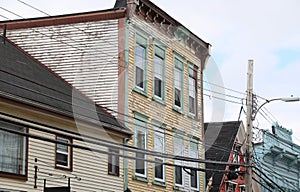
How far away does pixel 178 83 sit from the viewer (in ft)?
101

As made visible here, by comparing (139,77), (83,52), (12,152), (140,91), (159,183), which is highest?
(83,52)

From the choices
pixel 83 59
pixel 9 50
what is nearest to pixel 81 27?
pixel 83 59

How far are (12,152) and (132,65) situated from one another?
7.38 meters

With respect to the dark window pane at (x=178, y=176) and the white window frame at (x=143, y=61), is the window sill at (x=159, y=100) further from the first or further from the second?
the dark window pane at (x=178, y=176)

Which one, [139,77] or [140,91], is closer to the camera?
[140,91]

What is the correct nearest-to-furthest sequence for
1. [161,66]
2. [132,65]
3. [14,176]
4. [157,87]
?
1. [14,176]
2. [132,65]
3. [157,87]
4. [161,66]

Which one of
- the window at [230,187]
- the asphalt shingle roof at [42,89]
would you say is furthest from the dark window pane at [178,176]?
the window at [230,187]

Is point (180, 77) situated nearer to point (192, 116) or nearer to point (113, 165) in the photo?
point (192, 116)

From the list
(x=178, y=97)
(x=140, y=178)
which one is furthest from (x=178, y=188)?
(x=178, y=97)

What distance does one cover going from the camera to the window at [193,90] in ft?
106

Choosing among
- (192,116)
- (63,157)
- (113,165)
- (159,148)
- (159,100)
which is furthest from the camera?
(192,116)

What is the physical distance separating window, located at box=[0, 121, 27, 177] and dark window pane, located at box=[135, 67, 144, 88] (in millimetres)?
7138

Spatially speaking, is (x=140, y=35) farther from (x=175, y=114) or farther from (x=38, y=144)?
(x=38, y=144)

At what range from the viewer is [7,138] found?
69.3 ft
